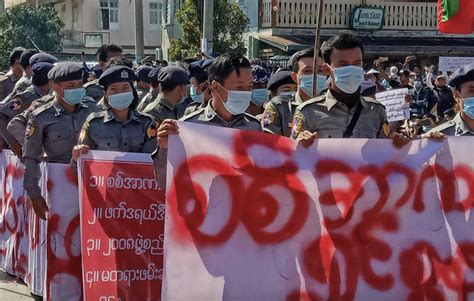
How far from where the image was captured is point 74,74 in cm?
607

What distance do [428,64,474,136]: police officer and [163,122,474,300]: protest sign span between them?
0.42m

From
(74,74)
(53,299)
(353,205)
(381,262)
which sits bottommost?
(53,299)

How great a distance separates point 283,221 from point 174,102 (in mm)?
3137

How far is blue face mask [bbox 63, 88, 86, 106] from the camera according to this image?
609 centimetres

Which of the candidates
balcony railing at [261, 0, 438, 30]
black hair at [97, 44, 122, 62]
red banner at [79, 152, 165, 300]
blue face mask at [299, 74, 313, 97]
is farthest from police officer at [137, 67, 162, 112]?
balcony railing at [261, 0, 438, 30]

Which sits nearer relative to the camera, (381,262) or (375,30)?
(381,262)

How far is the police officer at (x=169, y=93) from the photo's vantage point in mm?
7299

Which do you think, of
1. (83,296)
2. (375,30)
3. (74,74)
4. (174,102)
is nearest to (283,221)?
(83,296)

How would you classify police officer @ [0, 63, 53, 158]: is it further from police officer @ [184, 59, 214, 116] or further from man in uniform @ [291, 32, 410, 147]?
man in uniform @ [291, 32, 410, 147]

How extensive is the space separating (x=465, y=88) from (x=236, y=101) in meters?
1.31

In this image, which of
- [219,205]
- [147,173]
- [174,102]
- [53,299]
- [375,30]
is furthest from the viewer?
[375,30]

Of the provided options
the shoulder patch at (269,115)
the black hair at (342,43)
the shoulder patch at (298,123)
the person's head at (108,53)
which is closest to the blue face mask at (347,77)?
the black hair at (342,43)

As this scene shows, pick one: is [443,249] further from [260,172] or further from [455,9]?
[455,9]

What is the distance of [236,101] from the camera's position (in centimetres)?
468
